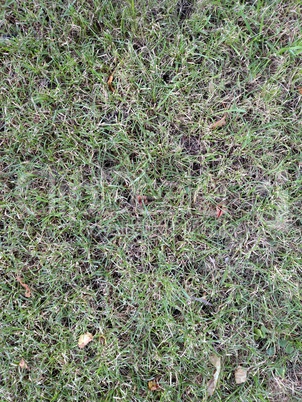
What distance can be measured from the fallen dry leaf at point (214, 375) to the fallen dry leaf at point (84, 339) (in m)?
0.69

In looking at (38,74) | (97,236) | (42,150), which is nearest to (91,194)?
(97,236)

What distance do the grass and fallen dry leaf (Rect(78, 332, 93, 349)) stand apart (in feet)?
0.08

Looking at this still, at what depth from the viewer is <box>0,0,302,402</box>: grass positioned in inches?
85.8

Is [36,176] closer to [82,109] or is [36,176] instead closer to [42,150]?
[42,150]

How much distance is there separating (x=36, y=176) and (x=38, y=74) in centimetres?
59

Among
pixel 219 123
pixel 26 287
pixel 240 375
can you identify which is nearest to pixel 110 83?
pixel 219 123

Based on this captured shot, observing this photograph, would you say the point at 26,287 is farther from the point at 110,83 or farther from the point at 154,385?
the point at 110,83

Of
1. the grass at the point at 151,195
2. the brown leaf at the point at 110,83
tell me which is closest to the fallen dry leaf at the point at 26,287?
the grass at the point at 151,195

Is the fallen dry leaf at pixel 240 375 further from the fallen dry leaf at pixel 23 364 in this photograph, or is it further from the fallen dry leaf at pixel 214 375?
the fallen dry leaf at pixel 23 364

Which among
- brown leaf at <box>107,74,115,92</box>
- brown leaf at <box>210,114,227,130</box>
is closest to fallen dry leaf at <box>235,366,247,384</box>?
brown leaf at <box>210,114,227,130</box>

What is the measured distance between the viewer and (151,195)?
222 centimetres

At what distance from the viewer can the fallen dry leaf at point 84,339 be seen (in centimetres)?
217

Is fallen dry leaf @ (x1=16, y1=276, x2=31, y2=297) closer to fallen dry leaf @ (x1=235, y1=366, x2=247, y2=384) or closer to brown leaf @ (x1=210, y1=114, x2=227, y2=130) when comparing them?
fallen dry leaf @ (x1=235, y1=366, x2=247, y2=384)

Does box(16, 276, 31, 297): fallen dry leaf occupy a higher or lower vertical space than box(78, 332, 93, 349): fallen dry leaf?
higher
